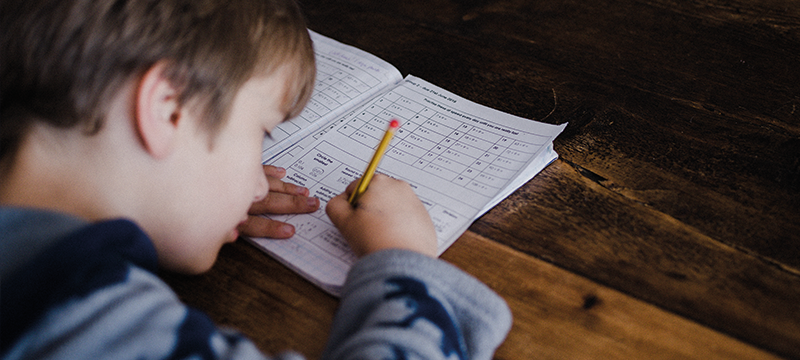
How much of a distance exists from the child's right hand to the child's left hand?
0.05 m

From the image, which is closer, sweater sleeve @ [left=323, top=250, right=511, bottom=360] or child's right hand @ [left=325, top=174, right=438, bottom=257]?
sweater sleeve @ [left=323, top=250, right=511, bottom=360]

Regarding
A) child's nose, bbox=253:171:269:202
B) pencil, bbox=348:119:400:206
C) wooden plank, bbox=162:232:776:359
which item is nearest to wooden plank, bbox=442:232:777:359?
wooden plank, bbox=162:232:776:359

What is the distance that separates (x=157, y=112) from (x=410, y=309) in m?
0.32

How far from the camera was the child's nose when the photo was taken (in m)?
0.66

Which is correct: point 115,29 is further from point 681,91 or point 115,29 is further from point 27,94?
point 681,91

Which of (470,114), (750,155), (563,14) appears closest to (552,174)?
(470,114)

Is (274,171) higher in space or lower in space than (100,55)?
lower

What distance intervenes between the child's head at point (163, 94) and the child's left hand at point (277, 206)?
43mm

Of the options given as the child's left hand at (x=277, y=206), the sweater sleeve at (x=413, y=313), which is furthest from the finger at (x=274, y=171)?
the sweater sleeve at (x=413, y=313)

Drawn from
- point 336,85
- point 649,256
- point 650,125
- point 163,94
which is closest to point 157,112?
point 163,94

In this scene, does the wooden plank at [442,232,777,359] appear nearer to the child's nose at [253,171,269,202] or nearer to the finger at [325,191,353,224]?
the finger at [325,191,353,224]

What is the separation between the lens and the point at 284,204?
70 cm

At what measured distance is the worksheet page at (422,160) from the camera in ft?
2.15

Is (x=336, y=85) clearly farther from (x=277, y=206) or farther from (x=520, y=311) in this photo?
(x=520, y=311)
